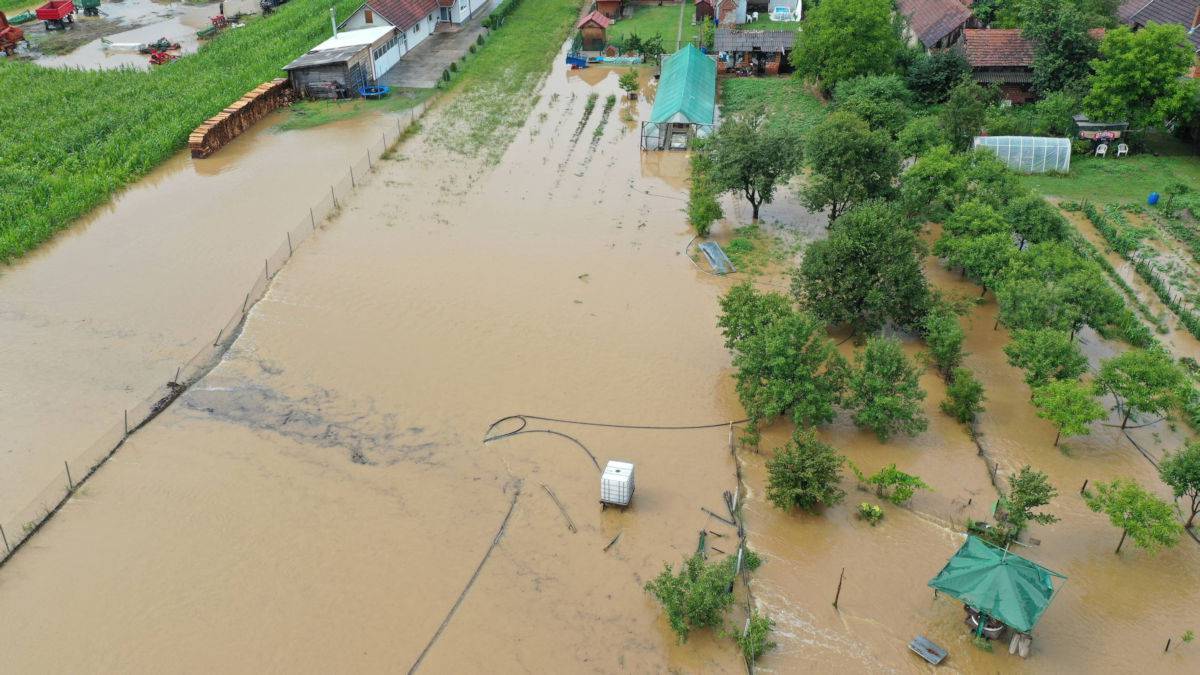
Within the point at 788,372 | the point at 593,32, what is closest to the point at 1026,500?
the point at 788,372

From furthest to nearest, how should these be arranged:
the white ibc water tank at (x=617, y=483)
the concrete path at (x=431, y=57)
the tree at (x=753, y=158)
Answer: the concrete path at (x=431, y=57) < the tree at (x=753, y=158) < the white ibc water tank at (x=617, y=483)

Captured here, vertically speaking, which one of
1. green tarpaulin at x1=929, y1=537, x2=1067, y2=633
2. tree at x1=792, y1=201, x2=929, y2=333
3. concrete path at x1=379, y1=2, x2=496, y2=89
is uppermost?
concrete path at x1=379, y1=2, x2=496, y2=89

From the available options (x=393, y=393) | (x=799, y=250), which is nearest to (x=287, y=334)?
(x=393, y=393)

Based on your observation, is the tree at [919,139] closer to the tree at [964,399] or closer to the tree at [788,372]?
the tree at [964,399]

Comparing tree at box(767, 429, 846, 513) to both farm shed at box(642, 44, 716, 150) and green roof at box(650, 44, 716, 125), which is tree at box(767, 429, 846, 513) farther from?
green roof at box(650, 44, 716, 125)

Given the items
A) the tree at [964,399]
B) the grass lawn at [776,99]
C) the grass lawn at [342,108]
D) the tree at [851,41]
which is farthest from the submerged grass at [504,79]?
the tree at [964,399]

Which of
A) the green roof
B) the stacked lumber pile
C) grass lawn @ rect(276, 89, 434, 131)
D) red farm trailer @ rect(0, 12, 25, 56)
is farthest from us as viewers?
red farm trailer @ rect(0, 12, 25, 56)

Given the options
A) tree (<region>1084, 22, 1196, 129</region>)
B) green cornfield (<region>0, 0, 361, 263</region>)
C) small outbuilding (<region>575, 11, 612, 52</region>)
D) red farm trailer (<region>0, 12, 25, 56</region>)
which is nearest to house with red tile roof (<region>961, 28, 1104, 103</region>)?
tree (<region>1084, 22, 1196, 129</region>)
